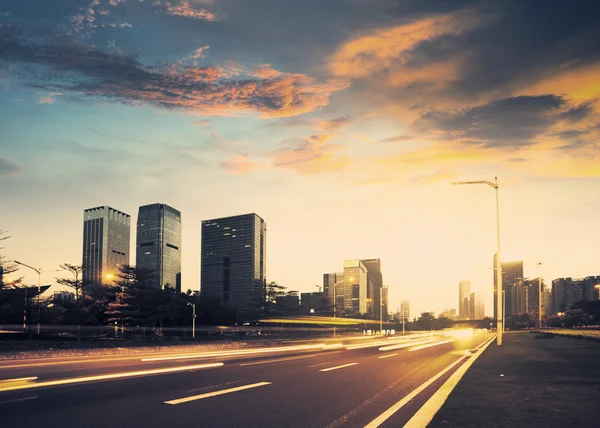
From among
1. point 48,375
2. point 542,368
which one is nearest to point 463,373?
point 542,368

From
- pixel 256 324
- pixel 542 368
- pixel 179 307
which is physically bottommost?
pixel 256 324

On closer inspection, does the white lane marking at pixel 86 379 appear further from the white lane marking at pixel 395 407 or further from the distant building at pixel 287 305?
the distant building at pixel 287 305

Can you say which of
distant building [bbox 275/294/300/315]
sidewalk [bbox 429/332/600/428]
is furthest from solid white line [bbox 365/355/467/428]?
distant building [bbox 275/294/300/315]

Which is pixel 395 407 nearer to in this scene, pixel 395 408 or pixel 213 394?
pixel 395 408

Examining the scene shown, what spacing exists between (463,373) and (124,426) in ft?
35.3

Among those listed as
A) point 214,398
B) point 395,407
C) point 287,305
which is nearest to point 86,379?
point 214,398

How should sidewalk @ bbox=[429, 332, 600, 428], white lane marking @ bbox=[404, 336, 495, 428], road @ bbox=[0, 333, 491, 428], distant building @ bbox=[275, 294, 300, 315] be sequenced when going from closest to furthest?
white lane marking @ bbox=[404, 336, 495, 428] < sidewalk @ bbox=[429, 332, 600, 428] < road @ bbox=[0, 333, 491, 428] < distant building @ bbox=[275, 294, 300, 315]

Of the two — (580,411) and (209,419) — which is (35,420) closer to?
(209,419)

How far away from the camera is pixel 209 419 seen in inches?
332

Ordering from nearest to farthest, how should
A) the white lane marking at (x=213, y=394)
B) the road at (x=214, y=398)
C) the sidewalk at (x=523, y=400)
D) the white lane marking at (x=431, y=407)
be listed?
1. the white lane marking at (x=431, y=407)
2. the sidewalk at (x=523, y=400)
3. the road at (x=214, y=398)
4. the white lane marking at (x=213, y=394)

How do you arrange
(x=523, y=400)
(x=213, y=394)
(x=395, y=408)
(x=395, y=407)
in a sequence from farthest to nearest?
(x=213, y=394)
(x=523, y=400)
(x=395, y=407)
(x=395, y=408)

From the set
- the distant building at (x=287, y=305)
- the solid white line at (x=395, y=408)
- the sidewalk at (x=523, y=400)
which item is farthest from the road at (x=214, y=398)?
the distant building at (x=287, y=305)

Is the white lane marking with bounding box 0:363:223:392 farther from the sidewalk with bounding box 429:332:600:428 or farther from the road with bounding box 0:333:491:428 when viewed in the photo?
the sidewalk with bounding box 429:332:600:428

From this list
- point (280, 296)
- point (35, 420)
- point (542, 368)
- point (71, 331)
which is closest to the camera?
point (35, 420)
